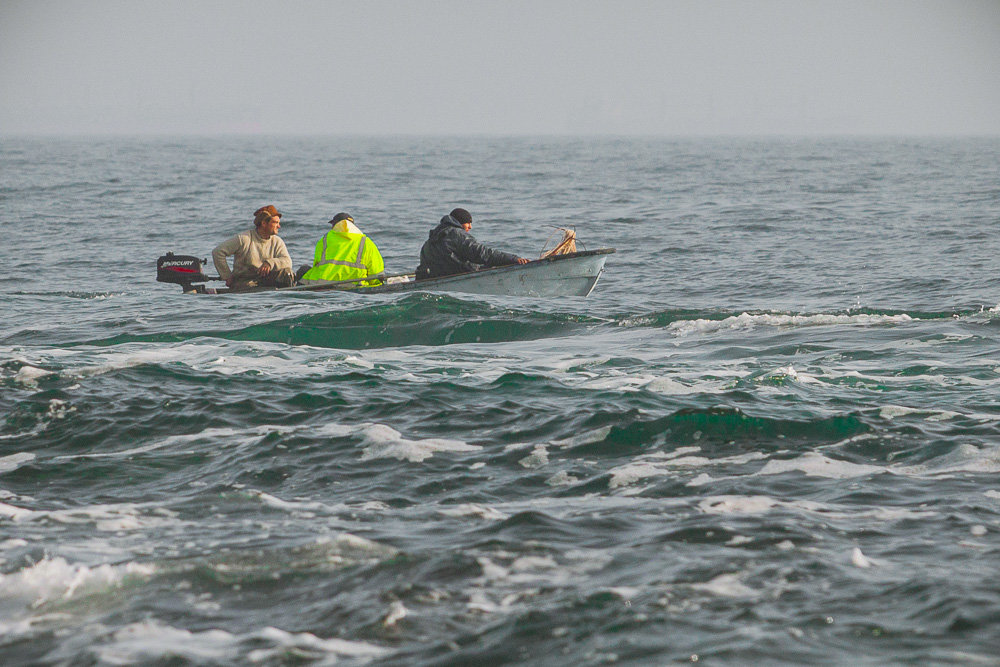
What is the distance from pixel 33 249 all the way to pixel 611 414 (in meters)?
20.5

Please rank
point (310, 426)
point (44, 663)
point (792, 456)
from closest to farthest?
point (44, 663), point (792, 456), point (310, 426)

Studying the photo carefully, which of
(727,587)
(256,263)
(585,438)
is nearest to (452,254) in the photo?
(256,263)

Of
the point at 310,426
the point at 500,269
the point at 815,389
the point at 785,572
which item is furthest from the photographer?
the point at 500,269

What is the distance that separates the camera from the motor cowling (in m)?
17.3

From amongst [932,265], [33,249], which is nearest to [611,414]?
[932,265]

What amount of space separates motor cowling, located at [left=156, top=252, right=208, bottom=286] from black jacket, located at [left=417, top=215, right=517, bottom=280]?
142 inches

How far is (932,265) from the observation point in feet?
69.8

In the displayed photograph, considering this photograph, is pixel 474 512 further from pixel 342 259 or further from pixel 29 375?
pixel 342 259

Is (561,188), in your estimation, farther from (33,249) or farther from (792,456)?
(792,456)

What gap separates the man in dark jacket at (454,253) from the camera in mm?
16797

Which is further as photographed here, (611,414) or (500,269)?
(500,269)

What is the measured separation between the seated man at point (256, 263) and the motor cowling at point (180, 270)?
63cm

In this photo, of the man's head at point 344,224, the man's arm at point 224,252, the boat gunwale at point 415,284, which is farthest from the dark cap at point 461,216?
the man's arm at point 224,252

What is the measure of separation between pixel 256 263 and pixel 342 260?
134 centimetres
